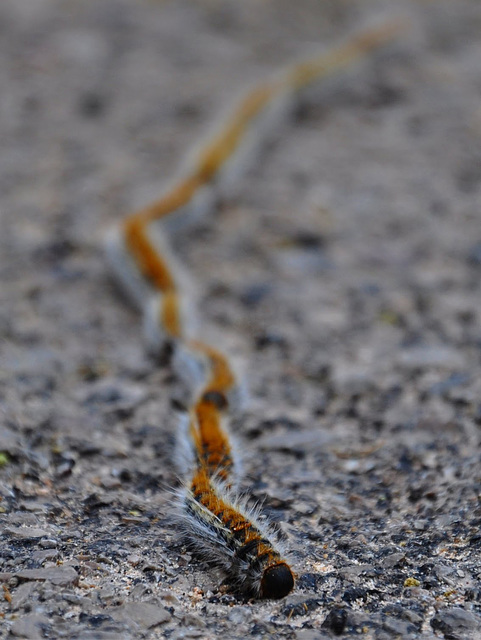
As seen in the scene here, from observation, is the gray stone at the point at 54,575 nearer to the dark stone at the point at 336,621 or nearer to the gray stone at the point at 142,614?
the gray stone at the point at 142,614

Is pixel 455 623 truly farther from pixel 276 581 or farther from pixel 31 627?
pixel 31 627

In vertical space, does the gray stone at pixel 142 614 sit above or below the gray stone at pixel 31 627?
above

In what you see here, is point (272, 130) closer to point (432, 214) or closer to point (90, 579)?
point (432, 214)

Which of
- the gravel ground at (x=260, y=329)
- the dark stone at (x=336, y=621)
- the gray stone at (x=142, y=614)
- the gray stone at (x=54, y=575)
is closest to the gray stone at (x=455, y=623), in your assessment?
the gravel ground at (x=260, y=329)

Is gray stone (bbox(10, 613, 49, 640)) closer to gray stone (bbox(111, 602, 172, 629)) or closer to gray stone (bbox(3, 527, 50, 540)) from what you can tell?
gray stone (bbox(111, 602, 172, 629))

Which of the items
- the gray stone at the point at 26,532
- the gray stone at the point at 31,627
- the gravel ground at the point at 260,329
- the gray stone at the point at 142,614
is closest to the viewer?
the gray stone at the point at 31,627

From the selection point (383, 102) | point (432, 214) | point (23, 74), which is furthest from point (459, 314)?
point (23, 74)

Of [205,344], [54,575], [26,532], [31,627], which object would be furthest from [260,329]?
[31,627]
